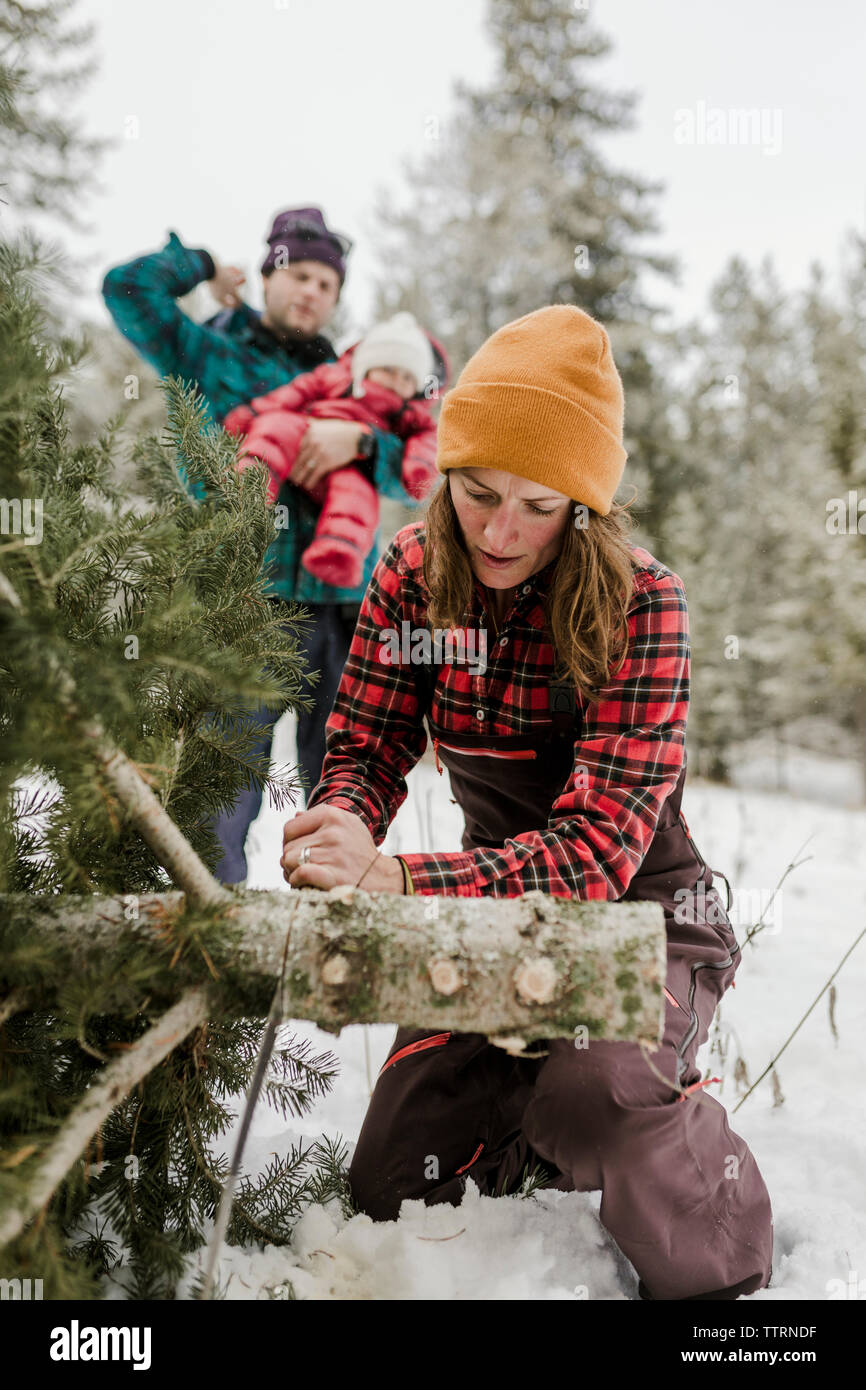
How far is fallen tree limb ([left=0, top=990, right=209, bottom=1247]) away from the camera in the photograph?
3.32 feet

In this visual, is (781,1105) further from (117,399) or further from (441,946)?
(117,399)

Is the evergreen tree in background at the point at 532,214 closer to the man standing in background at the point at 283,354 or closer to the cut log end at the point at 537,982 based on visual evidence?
the man standing in background at the point at 283,354

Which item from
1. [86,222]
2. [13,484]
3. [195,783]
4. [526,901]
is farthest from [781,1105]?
[86,222]

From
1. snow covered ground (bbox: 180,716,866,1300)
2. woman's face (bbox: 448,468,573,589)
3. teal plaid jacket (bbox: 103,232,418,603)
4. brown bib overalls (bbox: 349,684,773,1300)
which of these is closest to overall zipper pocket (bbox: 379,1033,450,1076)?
brown bib overalls (bbox: 349,684,773,1300)

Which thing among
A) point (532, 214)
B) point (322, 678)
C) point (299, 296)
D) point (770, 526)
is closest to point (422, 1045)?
point (322, 678)

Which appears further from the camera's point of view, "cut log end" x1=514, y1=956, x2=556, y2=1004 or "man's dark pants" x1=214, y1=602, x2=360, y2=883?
"man's dark pants" x1=214, y1=602, x2=360, y2=883

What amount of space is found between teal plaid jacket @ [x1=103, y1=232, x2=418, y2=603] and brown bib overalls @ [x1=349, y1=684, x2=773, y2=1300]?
1.11m

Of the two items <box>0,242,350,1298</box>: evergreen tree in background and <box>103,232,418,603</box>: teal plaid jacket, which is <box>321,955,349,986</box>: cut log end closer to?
<box>0,242,350,1298</box>: evergreen tree in background

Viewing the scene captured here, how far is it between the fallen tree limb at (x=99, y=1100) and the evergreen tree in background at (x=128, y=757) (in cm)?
2

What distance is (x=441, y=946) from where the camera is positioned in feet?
4.29

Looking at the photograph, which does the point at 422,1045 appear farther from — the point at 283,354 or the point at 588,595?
the point at 283,354

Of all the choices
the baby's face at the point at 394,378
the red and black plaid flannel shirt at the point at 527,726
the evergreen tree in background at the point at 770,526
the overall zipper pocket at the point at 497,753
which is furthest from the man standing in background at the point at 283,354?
the evergreen tree in background at the point at 770,526

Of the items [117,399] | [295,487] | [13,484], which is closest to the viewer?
[13,484]
